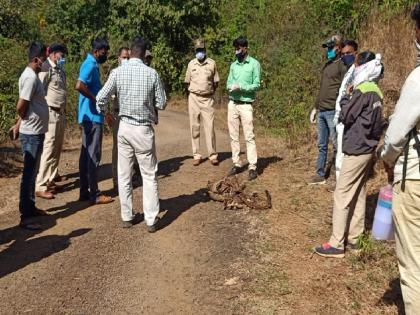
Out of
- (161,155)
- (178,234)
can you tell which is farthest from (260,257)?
(161,155)

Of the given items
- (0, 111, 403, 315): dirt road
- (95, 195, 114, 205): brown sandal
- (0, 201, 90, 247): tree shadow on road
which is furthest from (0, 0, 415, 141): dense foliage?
(0, 111, 403, 315): dirt road

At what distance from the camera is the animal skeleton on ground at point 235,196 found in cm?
624

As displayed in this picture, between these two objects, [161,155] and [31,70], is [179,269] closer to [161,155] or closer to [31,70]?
[31,70]

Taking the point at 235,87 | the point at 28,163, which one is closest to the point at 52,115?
the point at 28,163

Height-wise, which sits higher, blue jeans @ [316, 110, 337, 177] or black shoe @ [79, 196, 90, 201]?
blue jeans @ [316, 110, 337, 177]

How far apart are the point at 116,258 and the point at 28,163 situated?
161 centimetres

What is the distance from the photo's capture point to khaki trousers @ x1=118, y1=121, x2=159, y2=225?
5.25 metres

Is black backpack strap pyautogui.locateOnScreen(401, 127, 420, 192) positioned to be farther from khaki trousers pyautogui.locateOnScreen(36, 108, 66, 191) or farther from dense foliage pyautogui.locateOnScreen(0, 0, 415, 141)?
dense foliage pyautogui.locateOnScreen(0, 0, 415, 141)

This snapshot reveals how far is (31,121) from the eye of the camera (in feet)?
18.1

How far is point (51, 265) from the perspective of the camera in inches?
184

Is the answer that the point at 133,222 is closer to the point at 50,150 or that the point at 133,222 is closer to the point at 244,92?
the point at 50,150

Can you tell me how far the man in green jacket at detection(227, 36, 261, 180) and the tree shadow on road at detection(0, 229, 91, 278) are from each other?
9.82 feet

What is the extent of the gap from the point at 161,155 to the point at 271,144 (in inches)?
88.9

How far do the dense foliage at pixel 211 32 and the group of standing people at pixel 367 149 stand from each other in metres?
3.66
